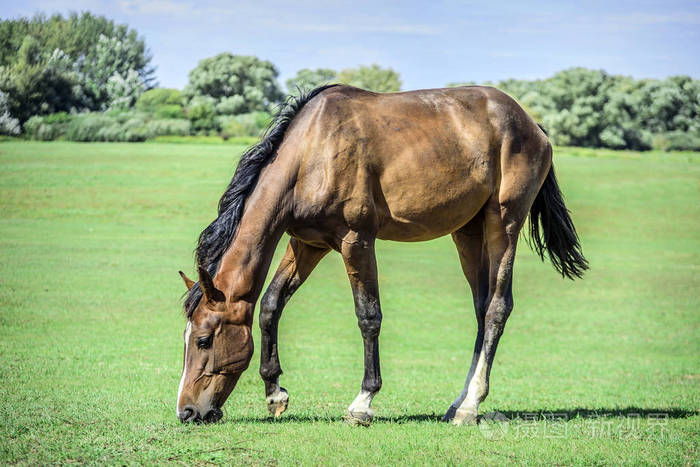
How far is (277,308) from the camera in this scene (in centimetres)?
605

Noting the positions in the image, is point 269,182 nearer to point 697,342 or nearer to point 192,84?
point 697,342

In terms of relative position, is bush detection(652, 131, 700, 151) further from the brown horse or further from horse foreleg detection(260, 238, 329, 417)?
horse foreleg detection(260, 238, 329, 417)

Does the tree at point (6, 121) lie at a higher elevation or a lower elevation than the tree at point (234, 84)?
lower

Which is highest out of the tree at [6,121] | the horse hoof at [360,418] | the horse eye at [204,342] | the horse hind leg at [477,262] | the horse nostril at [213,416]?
the tree at [6,121]

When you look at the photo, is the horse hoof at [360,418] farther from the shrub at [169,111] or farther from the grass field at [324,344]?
the shrub at [169,111]

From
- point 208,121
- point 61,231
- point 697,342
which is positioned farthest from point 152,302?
point 208,121

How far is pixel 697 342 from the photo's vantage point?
13.8m

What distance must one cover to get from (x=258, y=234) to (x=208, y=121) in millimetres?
25910

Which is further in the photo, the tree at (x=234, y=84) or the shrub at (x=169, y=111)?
the tree at (x=234, y=84)

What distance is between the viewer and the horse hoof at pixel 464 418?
604cm

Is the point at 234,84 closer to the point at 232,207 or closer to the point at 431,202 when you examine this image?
the point at 431,202

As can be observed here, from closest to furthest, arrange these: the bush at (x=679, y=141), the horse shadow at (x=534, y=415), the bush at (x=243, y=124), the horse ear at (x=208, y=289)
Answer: the horse ear at (x=208, y=289), the horse shadow at (x=534, y=415), the bush at (x=243, y=124), the bush at (x=679, y=141)

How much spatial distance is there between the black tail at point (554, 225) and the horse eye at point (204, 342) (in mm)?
3589

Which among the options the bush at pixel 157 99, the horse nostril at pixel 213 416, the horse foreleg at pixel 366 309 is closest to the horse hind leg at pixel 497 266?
the horse foreleg at pixel 366 309
